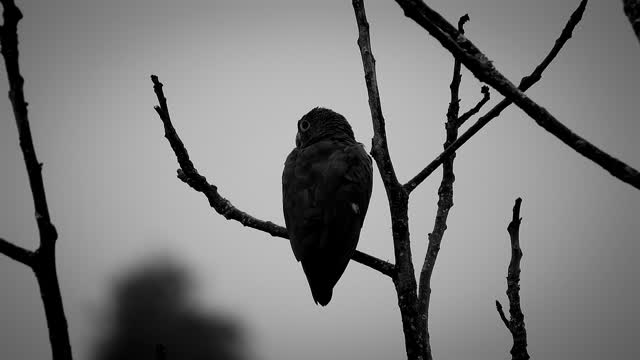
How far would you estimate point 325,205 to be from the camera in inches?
157

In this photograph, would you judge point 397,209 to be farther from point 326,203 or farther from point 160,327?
point 160,327

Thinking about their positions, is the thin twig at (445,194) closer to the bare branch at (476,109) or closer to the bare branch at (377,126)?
the bare branch at (476,109)

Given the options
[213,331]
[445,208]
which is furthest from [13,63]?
[213,331]

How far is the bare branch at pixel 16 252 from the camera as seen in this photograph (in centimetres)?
104

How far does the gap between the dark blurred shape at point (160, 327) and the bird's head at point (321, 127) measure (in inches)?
636

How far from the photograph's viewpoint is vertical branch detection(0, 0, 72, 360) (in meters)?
0.99

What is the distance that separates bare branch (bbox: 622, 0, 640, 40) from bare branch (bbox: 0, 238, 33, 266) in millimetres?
1451

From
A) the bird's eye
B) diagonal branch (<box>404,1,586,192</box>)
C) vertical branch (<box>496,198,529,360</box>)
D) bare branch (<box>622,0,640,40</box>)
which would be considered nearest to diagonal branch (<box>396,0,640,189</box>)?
bare branch (<box>622,0,640,40</box>)

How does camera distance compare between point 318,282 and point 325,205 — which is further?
point 325,205

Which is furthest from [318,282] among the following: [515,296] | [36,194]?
[36,194]

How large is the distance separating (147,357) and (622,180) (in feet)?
75.9

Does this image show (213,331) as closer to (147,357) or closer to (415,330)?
(147,357)

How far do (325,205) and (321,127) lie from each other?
1.81 m

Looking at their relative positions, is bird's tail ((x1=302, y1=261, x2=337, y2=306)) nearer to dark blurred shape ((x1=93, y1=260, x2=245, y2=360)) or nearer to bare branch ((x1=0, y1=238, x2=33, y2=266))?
bare branch ((x1=0, y1=238, x2=33, y2=266))
